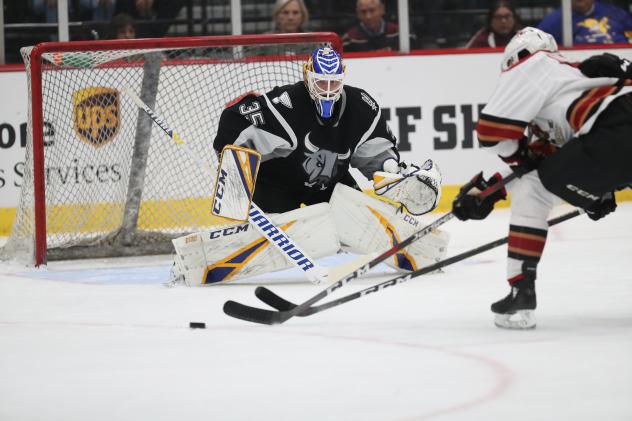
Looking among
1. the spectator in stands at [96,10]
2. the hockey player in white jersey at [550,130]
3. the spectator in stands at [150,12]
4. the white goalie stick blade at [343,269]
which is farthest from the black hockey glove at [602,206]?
the spectator in stands at [96,10]

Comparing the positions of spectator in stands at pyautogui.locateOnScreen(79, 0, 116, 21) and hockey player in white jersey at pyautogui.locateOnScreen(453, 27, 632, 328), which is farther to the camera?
spectator in stands at pyautogui.locateOnScreen(79, 0, 116, 21)

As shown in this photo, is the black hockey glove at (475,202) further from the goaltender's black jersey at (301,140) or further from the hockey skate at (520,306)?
the goaltender's black jersey at (301,140)

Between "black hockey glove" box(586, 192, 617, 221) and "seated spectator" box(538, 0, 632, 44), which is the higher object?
"seated spectator" box(538, 0, 632, 44)

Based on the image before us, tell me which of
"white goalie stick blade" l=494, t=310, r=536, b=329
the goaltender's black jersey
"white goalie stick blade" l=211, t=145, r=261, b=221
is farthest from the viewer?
the goaltender's black jersey

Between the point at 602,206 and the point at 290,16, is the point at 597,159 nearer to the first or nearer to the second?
the point at 602,206

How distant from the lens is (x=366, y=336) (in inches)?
121

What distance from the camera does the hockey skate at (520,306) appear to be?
9.92 feet

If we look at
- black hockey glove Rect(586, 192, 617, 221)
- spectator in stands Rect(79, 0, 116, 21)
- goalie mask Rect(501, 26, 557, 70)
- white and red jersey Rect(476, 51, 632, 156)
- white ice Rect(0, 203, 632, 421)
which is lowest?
white ice Rect(0, 203, 632, 421)

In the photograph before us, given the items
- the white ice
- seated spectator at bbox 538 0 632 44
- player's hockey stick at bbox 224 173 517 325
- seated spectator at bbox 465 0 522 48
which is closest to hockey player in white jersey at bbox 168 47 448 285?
the white ice

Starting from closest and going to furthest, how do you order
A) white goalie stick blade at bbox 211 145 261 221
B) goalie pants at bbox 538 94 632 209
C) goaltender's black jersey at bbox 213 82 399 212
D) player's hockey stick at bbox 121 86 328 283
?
goalie pants at bbox 538 94 632 209, white goalie stick blade at bbox 211 145 261 221, player's hockey stick at bbox 121 86 328 283, goaltender's black jersey at bbox 213 82 399 212

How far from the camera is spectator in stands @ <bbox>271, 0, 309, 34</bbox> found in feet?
20.6

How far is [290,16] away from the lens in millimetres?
6305

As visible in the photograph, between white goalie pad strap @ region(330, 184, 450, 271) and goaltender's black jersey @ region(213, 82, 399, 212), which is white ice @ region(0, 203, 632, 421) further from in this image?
goaltender's black jersey @ region(213, 82, 399, 212)

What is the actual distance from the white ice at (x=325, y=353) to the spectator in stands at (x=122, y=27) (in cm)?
227
